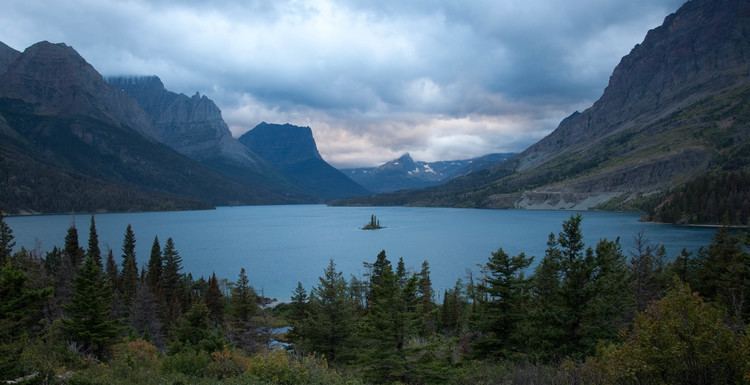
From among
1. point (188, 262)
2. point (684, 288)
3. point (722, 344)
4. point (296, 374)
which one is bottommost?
point (188, 262)

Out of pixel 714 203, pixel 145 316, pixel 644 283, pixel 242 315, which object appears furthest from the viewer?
pixel 714 203

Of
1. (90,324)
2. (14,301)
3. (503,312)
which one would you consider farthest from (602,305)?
(90,324)

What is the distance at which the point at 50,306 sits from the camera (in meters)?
54.3

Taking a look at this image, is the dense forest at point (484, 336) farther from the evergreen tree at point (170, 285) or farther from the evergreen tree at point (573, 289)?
the evergreen tree at point (170, 285)

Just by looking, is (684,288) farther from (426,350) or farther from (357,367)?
(357,367)

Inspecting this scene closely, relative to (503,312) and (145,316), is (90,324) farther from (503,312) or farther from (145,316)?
(503,312)

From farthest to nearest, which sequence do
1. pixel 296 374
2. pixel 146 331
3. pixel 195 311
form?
pixel 146 331 < pixel 195 311 < pixel 296 374

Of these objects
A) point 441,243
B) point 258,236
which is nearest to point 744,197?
point 441,243

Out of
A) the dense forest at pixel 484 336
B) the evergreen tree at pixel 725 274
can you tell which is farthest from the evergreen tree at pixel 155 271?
the evergreen tree at pixel 725 274

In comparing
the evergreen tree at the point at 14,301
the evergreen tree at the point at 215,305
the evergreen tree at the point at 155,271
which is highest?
the evergreen tree at the point at 14,301

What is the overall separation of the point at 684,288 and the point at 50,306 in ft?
203

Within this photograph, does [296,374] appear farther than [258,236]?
No

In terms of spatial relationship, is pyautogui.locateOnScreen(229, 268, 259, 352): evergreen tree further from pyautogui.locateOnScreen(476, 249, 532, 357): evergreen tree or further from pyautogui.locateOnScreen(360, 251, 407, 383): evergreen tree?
pyautogui.locateOnScreen(476, 249, 532, 357): evergreen tree

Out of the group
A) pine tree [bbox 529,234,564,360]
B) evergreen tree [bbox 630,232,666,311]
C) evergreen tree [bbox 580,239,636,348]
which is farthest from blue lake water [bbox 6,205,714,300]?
evergreen tree [bbox 580,239,636,348]
